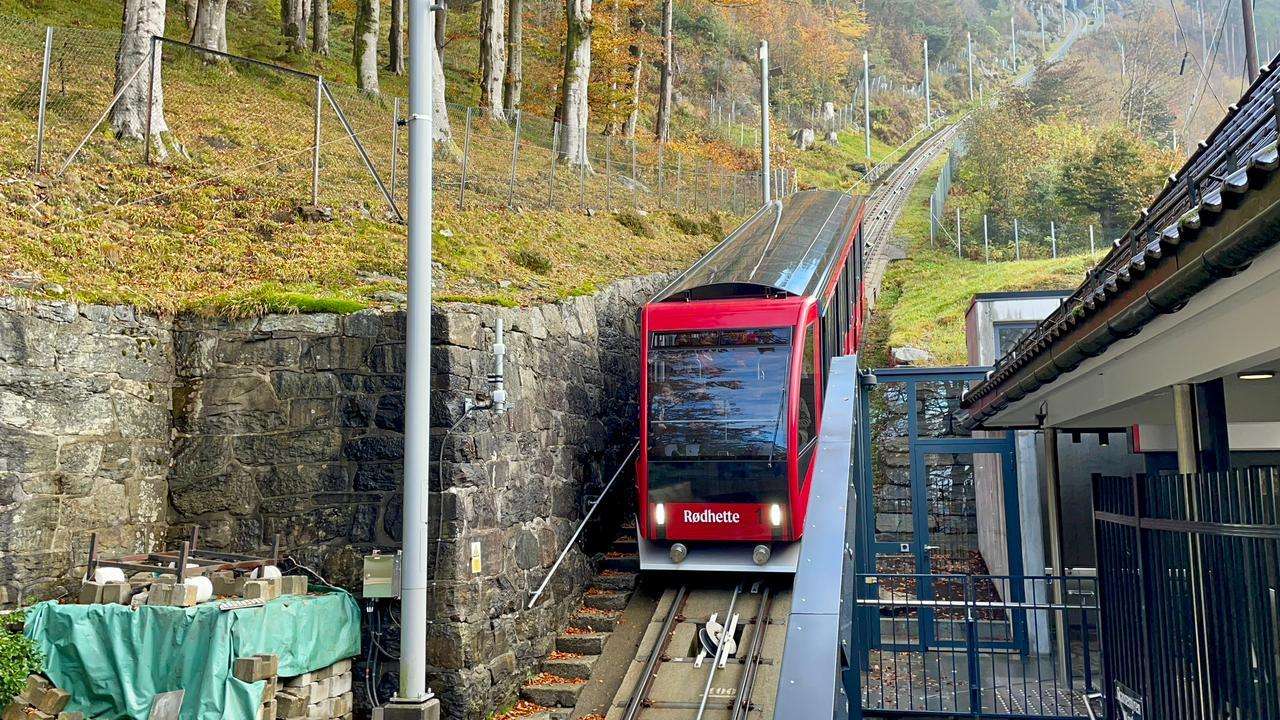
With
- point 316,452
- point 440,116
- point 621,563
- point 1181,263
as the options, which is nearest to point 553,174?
point 440,116

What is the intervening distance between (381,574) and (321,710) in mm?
1124

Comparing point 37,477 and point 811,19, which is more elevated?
point 811,19

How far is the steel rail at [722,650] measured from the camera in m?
8.84

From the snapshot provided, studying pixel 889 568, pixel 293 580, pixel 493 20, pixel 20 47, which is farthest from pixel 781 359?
pixel 493 20

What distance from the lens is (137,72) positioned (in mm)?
12789

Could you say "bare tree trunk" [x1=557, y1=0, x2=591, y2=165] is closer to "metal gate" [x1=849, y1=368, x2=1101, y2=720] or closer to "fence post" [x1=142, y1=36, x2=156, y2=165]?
"metal gate" [x1=849, y1=368, x2=1101, y2=720]

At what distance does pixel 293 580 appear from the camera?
813 cm

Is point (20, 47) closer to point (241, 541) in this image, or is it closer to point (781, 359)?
point (241, 541)

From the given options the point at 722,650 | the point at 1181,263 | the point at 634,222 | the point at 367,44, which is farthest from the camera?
the point at 367,44

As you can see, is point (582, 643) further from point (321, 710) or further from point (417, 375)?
point (417, 375)

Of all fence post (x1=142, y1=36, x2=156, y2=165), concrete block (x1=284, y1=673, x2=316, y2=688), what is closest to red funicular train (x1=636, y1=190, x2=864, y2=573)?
concrete block (x1=284, y1=673, x2=316, y2=688)

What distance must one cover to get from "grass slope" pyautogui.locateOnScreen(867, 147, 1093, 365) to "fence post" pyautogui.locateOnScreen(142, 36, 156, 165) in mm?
16865

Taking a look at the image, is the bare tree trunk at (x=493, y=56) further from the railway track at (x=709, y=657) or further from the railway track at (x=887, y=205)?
the railway track at (x=709, y=657)

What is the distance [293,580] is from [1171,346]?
21.5 feet
